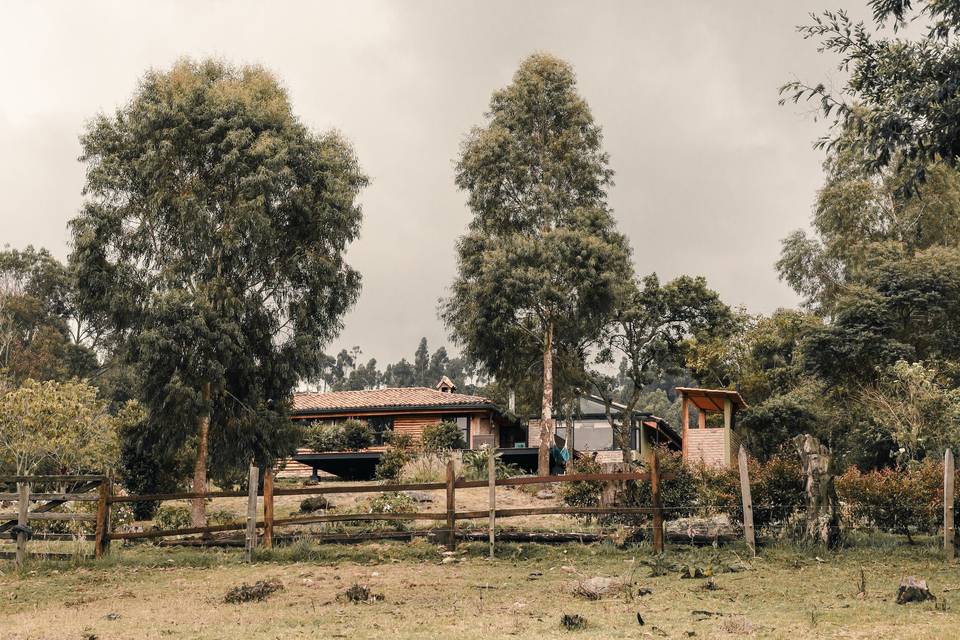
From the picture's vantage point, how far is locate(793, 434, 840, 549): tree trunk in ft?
53.6

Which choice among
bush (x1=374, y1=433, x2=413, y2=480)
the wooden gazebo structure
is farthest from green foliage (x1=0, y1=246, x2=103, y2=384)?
the wooden gazebo structure

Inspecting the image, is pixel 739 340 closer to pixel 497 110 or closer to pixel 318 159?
pixel 497 110

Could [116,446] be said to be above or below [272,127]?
below

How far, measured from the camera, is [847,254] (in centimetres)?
4650

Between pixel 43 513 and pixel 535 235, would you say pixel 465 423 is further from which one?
pixel 43 513

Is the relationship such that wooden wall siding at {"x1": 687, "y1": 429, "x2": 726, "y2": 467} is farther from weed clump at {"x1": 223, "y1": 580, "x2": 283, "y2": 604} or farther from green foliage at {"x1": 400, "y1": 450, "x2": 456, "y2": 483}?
weed clump at {"x1": 223, "y1": 580, "x2": 283, "y2": 604}

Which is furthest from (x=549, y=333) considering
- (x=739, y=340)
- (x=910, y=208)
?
(x=910, y=208)

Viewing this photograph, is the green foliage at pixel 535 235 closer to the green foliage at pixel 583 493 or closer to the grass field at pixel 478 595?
the green foliage at pixel 583 493

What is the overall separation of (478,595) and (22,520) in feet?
31.4

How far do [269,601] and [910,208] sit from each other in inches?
1719

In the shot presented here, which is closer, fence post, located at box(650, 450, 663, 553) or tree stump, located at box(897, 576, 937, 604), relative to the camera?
tree stump, located at box(897, 576, 937, 604)

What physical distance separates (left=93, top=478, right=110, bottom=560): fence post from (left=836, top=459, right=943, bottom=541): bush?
14430 mm

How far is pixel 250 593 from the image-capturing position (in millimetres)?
12680

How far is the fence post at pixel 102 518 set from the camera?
57.5 feet
